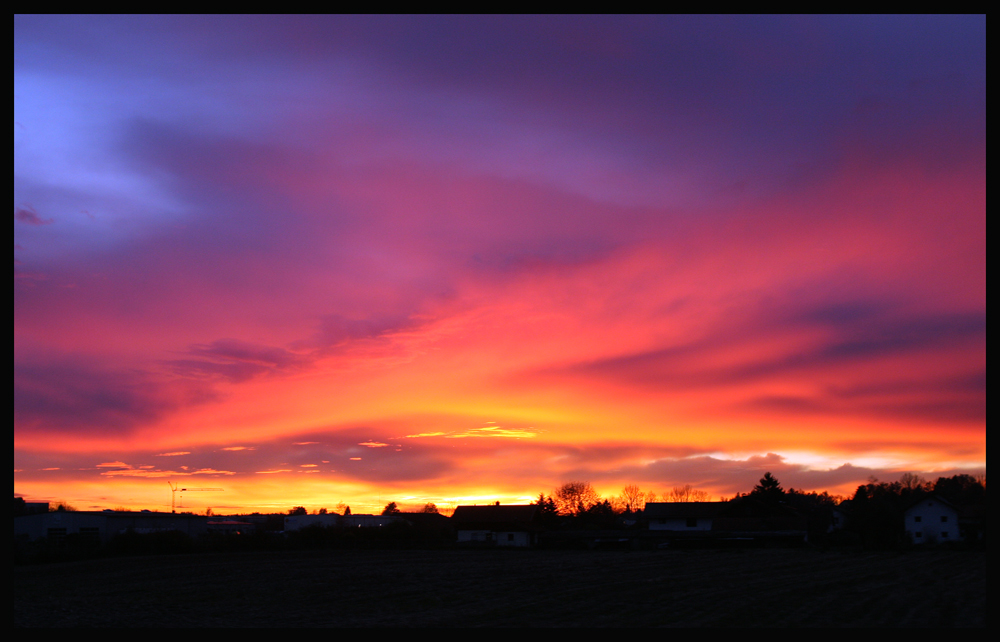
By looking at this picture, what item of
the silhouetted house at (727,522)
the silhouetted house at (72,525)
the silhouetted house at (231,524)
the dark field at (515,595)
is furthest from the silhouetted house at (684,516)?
the silhouetted house at (231,524)

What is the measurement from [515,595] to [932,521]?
2883 inches

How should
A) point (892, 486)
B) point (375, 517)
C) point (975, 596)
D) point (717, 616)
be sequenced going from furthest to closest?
point (892, 486)
point (375, 517)
point (975, 596)
point (717, 616)

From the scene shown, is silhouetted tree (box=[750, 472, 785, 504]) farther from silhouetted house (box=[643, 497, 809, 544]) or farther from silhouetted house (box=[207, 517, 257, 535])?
silhouetted house (box=[207, 517, 257, 535])

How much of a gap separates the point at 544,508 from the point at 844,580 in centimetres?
7820

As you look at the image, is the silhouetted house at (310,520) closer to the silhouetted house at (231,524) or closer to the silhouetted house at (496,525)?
the silhouetted house at (231,524)

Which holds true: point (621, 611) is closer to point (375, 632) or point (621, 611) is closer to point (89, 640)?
point (375, 632)

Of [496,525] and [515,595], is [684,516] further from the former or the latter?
[515,595]

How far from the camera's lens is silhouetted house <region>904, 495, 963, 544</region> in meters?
84.4

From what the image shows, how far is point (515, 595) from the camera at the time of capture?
31359mm

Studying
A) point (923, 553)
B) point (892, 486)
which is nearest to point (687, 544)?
point (923, 553)

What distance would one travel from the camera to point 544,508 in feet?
370

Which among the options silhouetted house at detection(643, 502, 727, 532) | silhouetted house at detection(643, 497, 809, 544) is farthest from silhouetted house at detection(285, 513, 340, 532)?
silhouetted house at detection(643, 497, 809, 544)

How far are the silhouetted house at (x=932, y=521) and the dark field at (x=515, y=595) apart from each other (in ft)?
127

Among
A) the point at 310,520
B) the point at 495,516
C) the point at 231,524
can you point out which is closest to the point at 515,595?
the point at 495,516
